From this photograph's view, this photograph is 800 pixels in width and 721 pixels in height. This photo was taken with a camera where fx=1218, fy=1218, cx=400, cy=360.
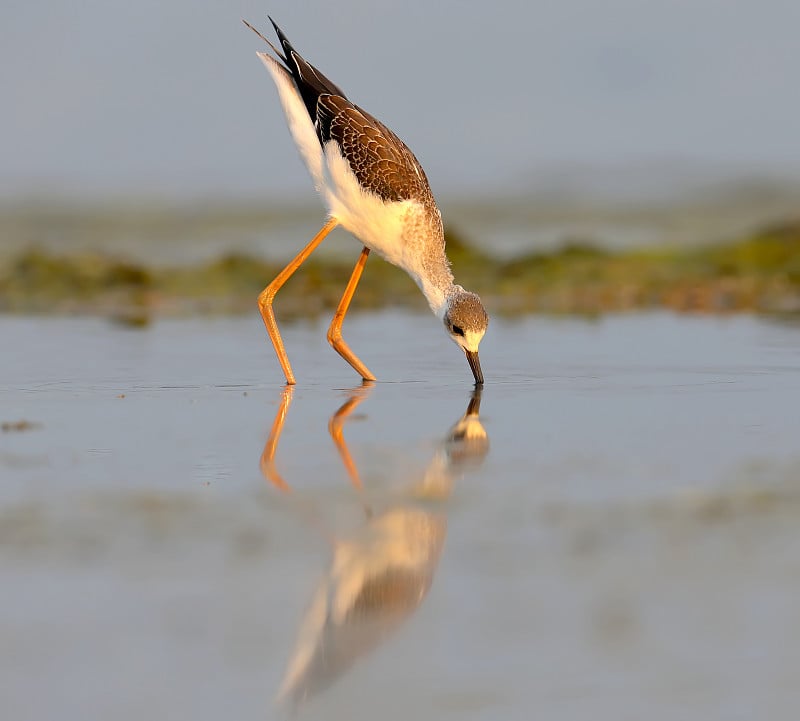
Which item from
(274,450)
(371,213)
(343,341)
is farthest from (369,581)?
(343,341)

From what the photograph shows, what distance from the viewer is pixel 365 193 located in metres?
10.0

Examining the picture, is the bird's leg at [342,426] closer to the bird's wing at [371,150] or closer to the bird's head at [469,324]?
the bird's head at [469,324]

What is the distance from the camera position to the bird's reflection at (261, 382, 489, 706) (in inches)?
132

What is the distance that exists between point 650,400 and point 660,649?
16.4 feet

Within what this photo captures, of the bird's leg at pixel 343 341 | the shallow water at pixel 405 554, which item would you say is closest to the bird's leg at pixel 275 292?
the bird's leg at pixel 343 341

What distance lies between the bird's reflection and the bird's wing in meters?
4.43

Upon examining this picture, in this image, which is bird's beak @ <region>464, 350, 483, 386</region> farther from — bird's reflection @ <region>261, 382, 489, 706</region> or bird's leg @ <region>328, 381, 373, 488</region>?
bird's reflection @ <region>261, 382, 489, 706</region>

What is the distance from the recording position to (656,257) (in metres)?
28.6

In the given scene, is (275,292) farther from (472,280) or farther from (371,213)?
(472,280)

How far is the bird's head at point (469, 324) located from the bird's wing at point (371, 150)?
1152mm

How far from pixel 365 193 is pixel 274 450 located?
4.02 meters

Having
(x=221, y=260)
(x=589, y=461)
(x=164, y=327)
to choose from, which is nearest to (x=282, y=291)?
(x=221, y=260)

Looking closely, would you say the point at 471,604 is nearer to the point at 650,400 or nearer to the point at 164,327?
the point at 650,400

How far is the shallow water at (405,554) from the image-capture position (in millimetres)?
3178
